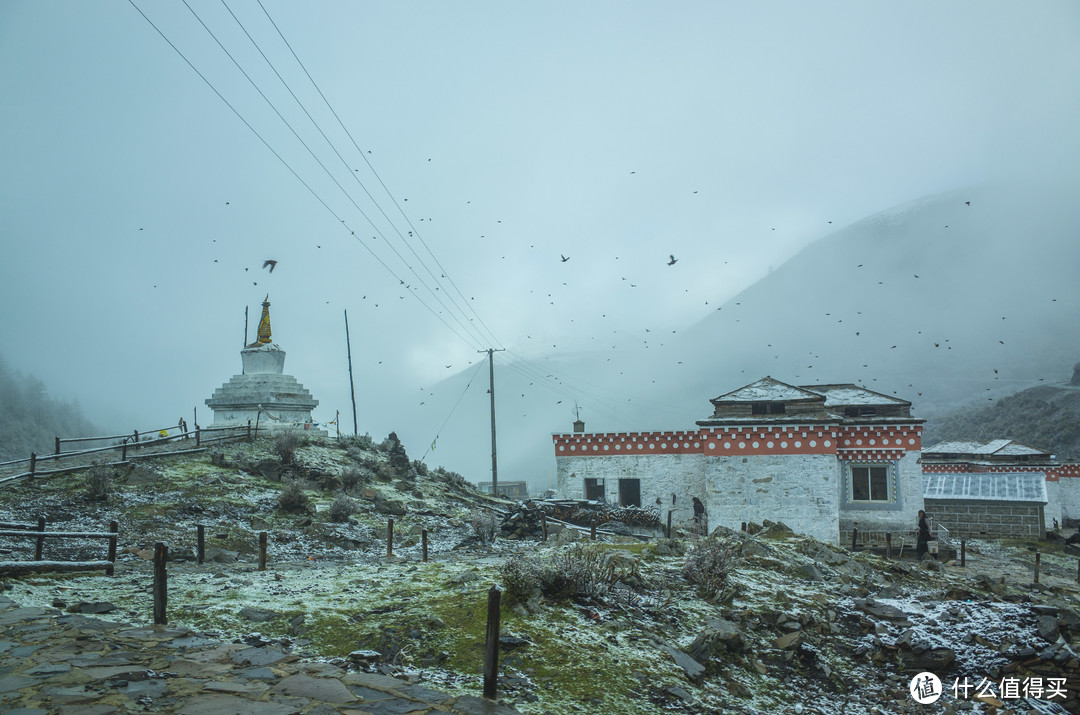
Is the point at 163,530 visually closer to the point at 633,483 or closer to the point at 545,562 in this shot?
the point at 545,562

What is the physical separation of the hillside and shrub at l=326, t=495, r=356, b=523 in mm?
Answer: 70517

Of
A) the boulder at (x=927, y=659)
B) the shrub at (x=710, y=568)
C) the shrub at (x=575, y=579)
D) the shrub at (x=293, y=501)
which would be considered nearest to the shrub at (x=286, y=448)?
the shrub at (x=293, y=501)

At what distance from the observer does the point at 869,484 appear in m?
28.1

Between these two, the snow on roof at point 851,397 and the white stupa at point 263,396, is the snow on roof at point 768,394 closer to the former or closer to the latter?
the snow on roof at point 851,397

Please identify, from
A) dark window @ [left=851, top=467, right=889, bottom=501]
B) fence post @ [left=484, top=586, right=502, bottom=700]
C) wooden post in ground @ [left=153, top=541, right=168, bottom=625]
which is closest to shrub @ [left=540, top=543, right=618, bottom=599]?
fence post @ [left=484, top=586, right=502, bottom=700]

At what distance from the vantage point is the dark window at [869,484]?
27938mm

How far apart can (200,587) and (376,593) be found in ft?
11.0

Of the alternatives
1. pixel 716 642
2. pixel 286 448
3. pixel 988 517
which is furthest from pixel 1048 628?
pixel 988 517

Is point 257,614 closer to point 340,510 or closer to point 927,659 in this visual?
point 927,659

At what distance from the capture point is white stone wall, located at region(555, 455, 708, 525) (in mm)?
30250

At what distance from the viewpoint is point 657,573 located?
1394 cm

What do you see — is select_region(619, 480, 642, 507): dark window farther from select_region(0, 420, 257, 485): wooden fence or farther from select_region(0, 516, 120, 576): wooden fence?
select_region(0, 516, 120, 576): wooden fence

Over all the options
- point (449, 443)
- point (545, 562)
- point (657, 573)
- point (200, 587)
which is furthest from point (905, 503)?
point (449, 443)

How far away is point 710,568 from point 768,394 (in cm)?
1640
